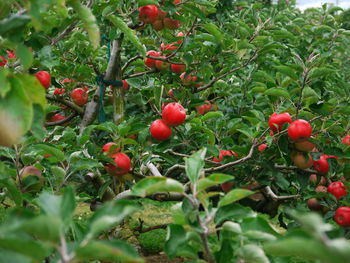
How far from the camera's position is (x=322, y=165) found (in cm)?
173

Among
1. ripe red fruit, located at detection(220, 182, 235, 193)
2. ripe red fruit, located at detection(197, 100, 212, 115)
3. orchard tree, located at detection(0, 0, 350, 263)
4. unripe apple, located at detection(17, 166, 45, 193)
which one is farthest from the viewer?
ripe red fruit, located at detection(197, 100, 212, 115)

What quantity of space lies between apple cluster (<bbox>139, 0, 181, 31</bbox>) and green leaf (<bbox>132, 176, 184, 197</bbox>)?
3.47 feet

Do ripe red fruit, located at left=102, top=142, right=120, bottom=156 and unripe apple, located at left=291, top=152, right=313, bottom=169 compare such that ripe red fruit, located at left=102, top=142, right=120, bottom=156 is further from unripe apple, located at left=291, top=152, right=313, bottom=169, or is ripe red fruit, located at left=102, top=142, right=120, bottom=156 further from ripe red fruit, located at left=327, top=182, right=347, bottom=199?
ripe red fruit, located at left=327, top=182, right=347, bottom=199

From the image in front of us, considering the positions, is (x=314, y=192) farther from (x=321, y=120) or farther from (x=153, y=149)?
(x=153, y=149)

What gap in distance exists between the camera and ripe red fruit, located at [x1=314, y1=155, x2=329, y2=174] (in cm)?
173

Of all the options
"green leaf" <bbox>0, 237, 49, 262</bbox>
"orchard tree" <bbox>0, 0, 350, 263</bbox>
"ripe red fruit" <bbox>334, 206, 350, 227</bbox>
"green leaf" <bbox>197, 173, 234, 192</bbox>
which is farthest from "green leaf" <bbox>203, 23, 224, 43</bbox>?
"green leaf" <bbox>0, 237, 49, 262</bbox>

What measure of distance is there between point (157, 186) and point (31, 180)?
2.00 feet

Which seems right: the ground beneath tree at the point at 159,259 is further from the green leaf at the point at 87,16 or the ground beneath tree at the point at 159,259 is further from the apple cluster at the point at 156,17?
the green leaf at the point at 87,16

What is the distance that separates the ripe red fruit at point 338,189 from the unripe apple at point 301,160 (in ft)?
0.40

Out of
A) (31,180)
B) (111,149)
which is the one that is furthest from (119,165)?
(31,180)

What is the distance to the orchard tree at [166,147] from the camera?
0.71 meters

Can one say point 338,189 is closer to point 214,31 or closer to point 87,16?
point 214,31

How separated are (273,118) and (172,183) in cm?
85

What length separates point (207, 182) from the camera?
0.85 metres
